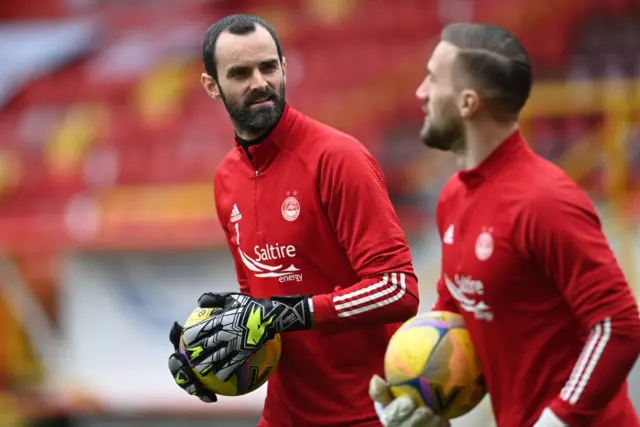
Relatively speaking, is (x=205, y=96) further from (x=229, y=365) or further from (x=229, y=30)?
(x=229, y=365)

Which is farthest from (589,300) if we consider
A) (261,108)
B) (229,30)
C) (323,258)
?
(229,30)

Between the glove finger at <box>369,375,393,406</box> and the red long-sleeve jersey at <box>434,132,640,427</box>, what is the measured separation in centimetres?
32

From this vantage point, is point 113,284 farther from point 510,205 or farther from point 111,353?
point 510,205

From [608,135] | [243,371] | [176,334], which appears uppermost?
[176,334]

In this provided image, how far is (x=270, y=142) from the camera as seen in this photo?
4305mm

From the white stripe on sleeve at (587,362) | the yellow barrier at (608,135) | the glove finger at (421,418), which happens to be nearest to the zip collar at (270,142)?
the glove finger at (421,418)

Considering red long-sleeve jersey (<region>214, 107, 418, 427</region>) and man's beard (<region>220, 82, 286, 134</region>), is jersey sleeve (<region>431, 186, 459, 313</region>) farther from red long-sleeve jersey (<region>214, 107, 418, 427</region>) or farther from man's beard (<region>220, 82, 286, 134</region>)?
man's beard (<region>220, 82, 286, 134</region>)

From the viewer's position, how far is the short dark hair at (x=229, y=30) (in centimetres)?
424

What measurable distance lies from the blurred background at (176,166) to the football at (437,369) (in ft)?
10.6

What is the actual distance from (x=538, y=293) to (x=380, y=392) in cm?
62

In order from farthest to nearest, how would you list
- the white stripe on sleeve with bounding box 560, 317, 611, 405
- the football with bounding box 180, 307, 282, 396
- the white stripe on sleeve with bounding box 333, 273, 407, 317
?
the football with bounding box 180, 307, 282, 396
the white stripe on sleeve with bounding box 333, 273, 407, 317
the white stripe on sleeve with bounding box 560, 317, 611, 405

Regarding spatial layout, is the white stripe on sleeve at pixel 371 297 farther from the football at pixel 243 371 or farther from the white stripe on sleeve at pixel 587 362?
the white stripe on sleeve at pixel 587 362

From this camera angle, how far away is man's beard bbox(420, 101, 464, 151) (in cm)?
385

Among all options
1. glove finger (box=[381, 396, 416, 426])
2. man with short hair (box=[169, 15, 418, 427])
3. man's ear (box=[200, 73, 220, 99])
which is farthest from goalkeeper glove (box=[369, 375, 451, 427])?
man's ear (box=[200, 73, 220, 99])
